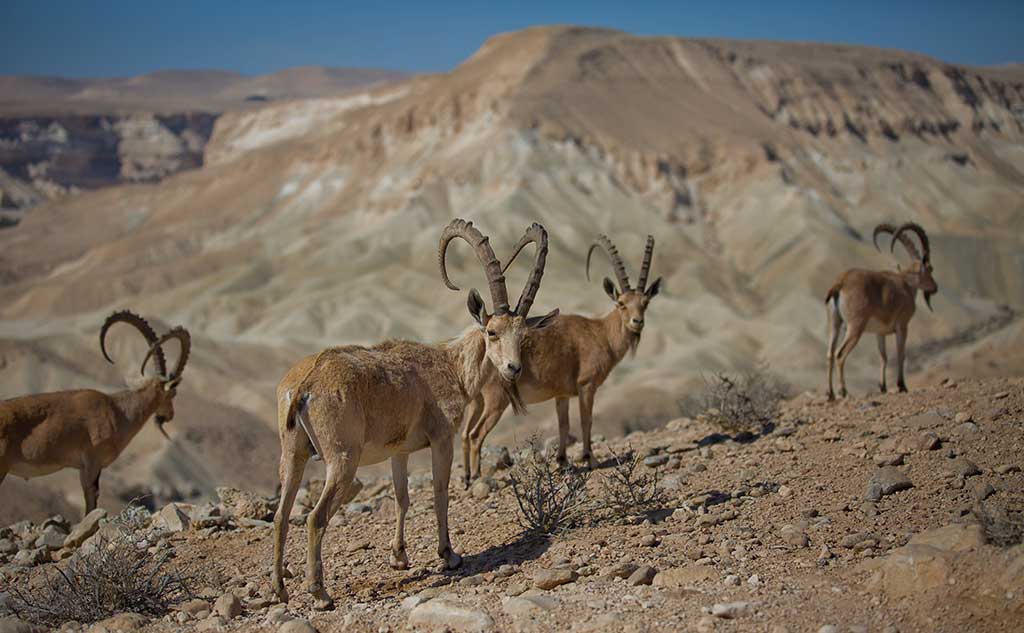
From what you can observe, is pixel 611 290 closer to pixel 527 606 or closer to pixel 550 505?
pixel 550 505

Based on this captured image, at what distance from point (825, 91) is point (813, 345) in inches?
2495

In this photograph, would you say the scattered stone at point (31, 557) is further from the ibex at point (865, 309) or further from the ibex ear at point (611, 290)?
the ibex at point (865, 309)

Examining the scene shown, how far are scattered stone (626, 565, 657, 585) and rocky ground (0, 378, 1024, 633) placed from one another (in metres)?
0.02

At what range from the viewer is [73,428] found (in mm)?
13859

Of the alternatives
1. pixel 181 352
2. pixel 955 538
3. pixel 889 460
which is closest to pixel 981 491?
pixel 889 460

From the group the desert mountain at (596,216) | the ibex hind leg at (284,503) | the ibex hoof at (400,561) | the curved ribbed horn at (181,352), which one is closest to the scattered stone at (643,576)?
the ibex hoof at (400,561)

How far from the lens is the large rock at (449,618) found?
712 cm

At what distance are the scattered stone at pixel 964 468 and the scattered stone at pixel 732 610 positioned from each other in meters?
3.75

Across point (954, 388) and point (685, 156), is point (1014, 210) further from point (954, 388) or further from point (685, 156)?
point (954, 388)

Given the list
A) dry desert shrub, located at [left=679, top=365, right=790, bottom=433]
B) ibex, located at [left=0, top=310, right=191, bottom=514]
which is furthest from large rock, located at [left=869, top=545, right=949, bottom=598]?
ibex, located at [left=0, top=310, right=191, bottom=514]

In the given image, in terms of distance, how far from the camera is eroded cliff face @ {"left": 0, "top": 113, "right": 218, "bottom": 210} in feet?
536

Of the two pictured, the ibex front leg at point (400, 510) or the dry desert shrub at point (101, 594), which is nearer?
the dry desert shrub at point (101, 594)

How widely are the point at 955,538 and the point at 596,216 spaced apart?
79790mm

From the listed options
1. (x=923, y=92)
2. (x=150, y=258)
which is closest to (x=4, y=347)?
(x=150, y=258)
